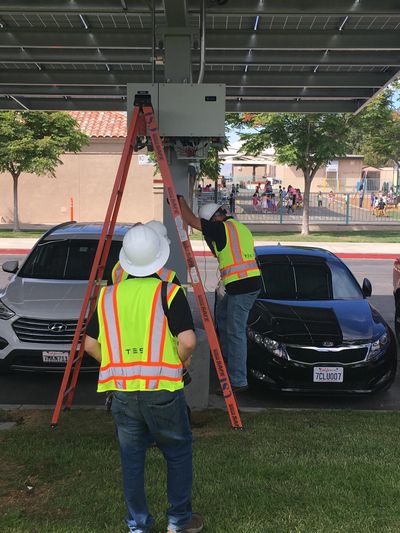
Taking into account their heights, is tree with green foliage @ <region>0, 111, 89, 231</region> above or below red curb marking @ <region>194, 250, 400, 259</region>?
above

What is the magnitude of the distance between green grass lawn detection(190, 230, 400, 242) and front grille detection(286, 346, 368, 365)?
707 inches

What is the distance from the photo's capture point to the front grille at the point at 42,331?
20.1 ft

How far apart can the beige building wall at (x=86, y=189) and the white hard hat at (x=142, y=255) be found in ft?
82.3

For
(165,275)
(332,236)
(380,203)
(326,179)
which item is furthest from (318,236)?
(326,179)

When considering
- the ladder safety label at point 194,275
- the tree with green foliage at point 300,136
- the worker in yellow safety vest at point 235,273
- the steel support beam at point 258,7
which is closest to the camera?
the ladder safety label at point 194,275

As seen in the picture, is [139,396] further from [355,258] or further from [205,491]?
[355,258]

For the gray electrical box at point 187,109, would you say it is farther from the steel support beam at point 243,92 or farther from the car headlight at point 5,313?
the steel support beam at point 243,92

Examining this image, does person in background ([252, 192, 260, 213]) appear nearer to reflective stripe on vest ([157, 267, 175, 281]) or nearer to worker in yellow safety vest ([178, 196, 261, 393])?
worker in yellow safety vest ([178, 196, 261, 393])

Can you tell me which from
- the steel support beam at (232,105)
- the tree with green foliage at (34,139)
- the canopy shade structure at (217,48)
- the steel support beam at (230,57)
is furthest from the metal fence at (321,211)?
the steel support beam at (230,57)

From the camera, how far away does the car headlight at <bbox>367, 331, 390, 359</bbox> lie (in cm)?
593

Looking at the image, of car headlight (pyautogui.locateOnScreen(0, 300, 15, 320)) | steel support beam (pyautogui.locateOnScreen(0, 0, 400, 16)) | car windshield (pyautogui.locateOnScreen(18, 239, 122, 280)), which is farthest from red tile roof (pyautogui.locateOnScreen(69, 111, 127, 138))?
car headlight (pyautogui.locateOnScreen(0, 300, 15, 320))

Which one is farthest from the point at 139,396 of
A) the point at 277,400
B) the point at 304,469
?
the point at 277,400

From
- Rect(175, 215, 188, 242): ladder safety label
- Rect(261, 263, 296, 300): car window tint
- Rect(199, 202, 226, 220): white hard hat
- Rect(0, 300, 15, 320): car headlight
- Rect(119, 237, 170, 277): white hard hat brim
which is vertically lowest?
Rect(0, 300, 15, 320): car headlight

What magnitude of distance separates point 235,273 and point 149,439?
8.69 feet
